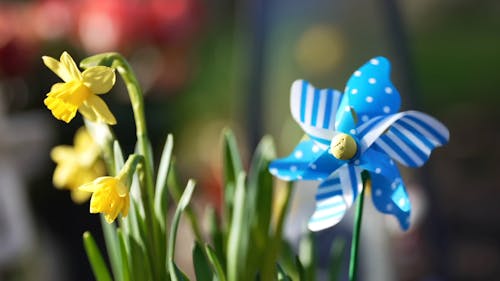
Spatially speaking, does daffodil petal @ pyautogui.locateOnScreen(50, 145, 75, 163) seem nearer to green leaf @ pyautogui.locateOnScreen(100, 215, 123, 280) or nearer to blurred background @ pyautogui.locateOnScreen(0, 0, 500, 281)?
green leaf @ pyautogui.locateOnScreen(100, 215, 123, 280)

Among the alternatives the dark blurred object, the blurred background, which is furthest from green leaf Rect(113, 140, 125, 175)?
the dark blurred object

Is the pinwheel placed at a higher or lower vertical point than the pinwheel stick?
higher

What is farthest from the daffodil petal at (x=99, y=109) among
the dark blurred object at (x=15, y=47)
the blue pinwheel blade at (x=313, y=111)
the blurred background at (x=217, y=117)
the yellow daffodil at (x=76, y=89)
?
the dark blurred object at (x=15, y=47)

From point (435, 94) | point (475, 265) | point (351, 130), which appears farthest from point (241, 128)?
point (435, 94)

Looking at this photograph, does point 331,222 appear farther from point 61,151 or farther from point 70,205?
point 70,205

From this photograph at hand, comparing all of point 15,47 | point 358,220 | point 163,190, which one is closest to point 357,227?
point 358,220

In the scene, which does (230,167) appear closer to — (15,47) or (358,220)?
(358,220)
